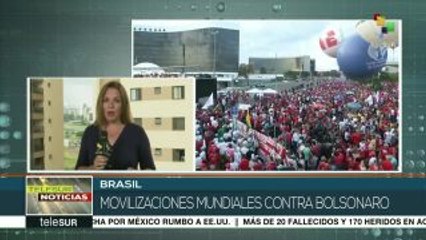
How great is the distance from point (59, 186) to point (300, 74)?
1.91 m

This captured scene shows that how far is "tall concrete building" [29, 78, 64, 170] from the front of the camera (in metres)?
3.76

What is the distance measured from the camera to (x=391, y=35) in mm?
3725

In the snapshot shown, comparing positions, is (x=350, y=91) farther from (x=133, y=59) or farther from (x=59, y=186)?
(x=59, y=186)

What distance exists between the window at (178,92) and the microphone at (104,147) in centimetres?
57

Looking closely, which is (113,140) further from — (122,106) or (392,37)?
(392,37)

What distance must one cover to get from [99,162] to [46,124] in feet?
1.53

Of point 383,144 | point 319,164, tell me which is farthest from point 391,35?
point 319,164

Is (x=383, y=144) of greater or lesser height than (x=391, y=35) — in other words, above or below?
below

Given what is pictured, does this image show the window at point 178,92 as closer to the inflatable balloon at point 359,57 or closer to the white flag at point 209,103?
the white flag at point 209,103

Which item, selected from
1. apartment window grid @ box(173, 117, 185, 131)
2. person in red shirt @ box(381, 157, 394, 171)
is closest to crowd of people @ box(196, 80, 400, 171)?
person in red shirt @ box(381, 157, 394, 171)

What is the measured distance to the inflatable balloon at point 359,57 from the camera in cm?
370

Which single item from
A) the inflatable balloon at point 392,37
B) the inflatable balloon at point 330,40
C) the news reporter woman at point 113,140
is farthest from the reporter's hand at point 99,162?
the inflatable balloon at point 392,37

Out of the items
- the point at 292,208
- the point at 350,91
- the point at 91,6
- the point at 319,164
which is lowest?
the point at 292,208

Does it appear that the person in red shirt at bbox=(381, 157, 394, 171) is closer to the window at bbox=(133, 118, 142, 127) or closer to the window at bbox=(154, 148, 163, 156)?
the window at bbox=(154, 148, 163, 156)
